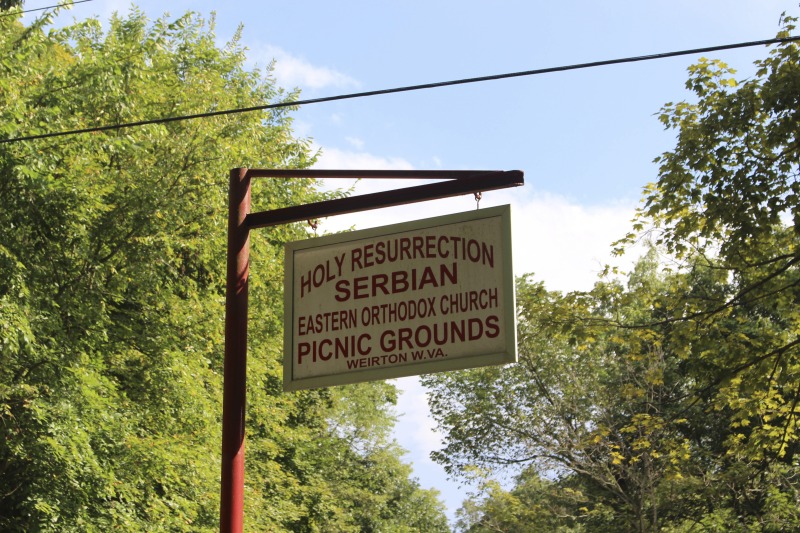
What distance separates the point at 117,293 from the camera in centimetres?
1795

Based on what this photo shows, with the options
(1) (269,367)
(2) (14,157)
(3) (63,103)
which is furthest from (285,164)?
(2) (14,157)

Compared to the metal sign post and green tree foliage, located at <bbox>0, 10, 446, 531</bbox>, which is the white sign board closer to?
the metal sign post

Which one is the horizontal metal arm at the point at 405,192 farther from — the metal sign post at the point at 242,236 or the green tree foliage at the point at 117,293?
the green tree foliage at the point at 117,293

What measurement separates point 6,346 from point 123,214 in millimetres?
4107

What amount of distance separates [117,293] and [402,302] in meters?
12.9

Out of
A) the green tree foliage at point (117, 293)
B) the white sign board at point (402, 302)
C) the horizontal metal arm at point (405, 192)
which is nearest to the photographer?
the white sign board at point (402, 302)

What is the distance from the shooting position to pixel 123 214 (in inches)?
695

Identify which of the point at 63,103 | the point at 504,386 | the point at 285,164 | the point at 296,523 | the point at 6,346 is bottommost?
the point at 296,523

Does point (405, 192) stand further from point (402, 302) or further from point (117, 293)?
point (117, 293)

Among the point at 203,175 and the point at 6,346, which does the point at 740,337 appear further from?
the point at 6,346

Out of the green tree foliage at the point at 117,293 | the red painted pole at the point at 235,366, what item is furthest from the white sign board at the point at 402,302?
the green tree foliage at the point at 117,293

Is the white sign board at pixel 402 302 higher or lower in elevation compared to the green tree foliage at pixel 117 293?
lower

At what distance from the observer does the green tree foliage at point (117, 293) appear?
1524cm

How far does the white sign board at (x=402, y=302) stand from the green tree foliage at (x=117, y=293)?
838 cm
